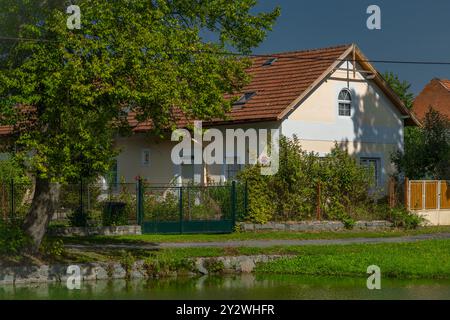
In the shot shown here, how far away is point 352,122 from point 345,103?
2.81 feet

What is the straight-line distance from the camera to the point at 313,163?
32625 mm

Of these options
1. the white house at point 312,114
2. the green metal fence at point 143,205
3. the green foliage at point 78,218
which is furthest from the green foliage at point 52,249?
the white house at point 312,114

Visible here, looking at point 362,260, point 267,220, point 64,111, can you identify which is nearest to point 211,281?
point 362,260

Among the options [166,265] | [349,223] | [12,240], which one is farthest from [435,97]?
[12,240]

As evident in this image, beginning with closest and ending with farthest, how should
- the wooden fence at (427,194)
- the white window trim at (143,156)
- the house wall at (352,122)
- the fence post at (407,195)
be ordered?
the fence post at (407,195) < the wooden fence at (427,194) < the house wall at (352,122) < the white window trim at (143,156)

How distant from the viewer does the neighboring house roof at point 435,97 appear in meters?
60.5

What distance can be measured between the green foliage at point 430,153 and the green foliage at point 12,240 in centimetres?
1973

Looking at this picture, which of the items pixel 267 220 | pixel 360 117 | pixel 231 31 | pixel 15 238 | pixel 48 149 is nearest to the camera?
pixel 48 149

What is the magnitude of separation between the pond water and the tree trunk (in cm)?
156

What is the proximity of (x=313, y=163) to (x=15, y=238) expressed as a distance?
47.6 ft

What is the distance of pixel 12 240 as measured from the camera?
67.5 ft

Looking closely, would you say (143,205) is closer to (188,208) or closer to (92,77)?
(188,208)

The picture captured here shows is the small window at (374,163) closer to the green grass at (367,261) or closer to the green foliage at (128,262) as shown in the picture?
the green grass at (367,261)

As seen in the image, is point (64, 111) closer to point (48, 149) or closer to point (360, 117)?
point (48, 149)
